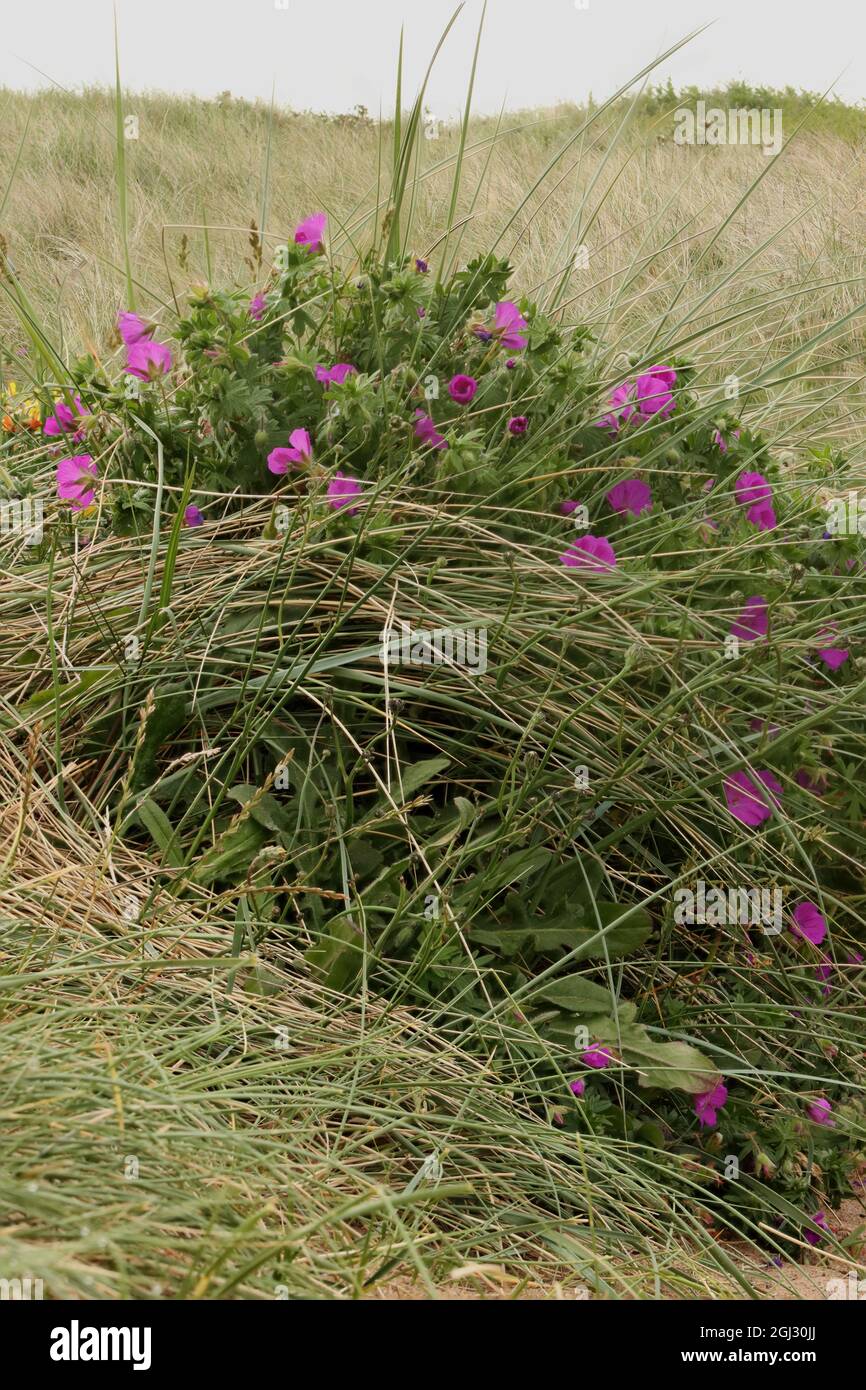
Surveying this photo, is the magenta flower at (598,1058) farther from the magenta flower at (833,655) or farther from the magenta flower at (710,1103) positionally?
the magenta flower at (833,655)

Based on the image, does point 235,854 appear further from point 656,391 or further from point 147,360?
point 656,391

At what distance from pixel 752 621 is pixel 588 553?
31 centimetres

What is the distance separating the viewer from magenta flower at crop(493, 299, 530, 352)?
233 cm

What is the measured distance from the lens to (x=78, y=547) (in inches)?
93.9

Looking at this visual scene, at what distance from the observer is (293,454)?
213 centimetres

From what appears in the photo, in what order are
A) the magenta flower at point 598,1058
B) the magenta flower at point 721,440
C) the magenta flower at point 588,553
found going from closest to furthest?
the magenta flower at point 598,1058, the magenta flower at point 588,553, the magenta flower at point 721,440

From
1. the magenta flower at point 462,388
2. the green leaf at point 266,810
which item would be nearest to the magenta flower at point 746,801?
the green leaf at point 266,810

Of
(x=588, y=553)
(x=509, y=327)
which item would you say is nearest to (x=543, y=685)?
(x=588, y=553)

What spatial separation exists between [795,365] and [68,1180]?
3704 millimetres

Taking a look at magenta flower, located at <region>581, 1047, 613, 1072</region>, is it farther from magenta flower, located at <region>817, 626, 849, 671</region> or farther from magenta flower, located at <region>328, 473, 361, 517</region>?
magenta flower, located at <region>328, 473, 361, 517</region>

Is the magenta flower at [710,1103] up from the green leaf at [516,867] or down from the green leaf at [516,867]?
down

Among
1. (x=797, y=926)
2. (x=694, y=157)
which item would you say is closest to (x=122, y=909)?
(x=797, y=926)

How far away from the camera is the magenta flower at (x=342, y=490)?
2.12 meters

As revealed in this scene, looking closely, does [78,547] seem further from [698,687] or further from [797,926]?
[797,926]
